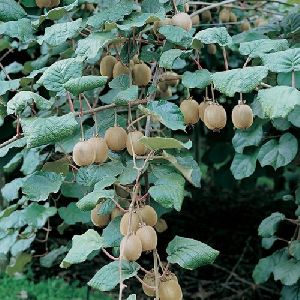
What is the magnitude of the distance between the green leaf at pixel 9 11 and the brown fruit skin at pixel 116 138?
0.45 m

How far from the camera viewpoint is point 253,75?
3.44ft

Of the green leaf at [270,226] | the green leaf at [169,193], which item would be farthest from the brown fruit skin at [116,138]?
the green leaf at [270,226]

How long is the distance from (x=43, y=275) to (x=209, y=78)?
2.26 meters

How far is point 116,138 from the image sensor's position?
1.18 metres

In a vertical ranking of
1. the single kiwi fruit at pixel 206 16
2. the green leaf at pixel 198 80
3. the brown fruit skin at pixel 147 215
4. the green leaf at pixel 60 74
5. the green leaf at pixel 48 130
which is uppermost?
the green leaf at pixel 60 74

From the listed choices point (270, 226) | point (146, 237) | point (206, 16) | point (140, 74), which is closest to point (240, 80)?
point (146, 237)

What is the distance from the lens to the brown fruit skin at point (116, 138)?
3.89ft

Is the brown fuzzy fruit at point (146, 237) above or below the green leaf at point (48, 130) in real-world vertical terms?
below

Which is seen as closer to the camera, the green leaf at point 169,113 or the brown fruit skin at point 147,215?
the brown fruit skin at point 147,215

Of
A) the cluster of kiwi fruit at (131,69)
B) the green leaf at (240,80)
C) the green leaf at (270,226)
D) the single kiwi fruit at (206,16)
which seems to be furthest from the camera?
the single kiwi fruit at (206,16)

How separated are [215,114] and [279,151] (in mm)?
710

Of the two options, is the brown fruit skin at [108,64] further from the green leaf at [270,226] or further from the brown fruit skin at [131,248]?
the green leaf at [270,226]

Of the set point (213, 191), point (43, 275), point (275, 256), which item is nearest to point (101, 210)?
point (275, 256)

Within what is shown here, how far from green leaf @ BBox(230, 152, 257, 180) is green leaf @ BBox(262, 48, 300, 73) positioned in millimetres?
858
